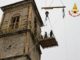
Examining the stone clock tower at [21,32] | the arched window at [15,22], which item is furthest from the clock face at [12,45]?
the arched window at [15,22]

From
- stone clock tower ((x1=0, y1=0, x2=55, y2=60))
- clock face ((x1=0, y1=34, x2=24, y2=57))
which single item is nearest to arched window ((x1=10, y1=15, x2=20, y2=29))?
stone clock tower ((x1=0, y1=0, x2=55, y2=60))

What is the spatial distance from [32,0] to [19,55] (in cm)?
917

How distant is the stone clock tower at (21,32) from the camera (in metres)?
31.7

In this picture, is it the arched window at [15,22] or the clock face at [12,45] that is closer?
the clock face at [12,45]

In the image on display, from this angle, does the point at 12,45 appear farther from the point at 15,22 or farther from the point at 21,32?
the point at 15,22

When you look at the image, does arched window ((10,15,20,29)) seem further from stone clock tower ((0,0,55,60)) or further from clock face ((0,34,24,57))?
clock face ((0,34,24,57))

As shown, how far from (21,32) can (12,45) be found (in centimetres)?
175

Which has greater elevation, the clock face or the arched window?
the arched window

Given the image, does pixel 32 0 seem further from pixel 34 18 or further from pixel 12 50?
pixel 12 50

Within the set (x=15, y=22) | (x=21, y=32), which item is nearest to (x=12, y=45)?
(x=21, y=32)

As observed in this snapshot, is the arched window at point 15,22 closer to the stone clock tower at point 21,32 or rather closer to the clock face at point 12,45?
the stone clock tower at point 21,32

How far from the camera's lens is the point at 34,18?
3725 centimetres

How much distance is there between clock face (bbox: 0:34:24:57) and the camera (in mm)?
31678

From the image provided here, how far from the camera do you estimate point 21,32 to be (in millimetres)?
33250
